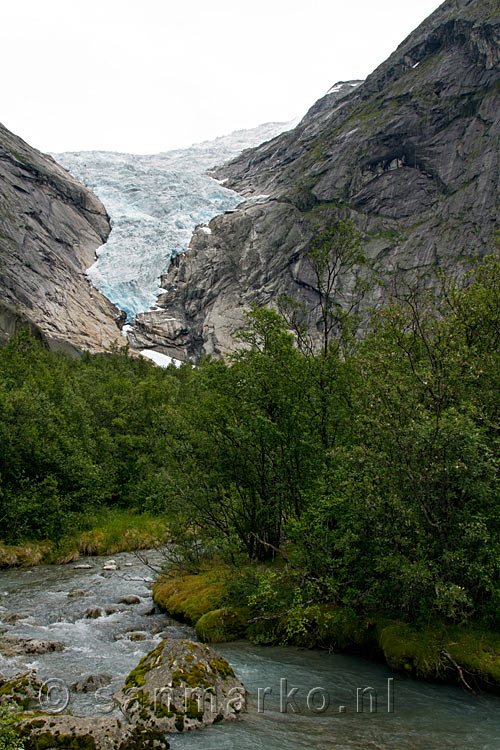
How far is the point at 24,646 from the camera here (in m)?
14.0

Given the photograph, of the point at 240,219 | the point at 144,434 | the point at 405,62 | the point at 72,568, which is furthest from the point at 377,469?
the point at 405,62

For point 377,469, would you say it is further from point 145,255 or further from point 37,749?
point 145,255

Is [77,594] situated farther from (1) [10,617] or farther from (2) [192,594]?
(2) [192,594]

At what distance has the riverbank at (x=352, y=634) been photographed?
11.7 meters

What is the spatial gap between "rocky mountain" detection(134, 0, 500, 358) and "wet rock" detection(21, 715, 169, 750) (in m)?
101

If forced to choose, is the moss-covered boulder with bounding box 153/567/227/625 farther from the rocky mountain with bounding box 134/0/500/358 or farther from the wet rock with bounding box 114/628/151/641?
the rocky mountain with bounding box 134/0/500/358

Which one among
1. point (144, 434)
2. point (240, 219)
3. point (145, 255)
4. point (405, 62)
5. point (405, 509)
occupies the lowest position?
point (405, 509)

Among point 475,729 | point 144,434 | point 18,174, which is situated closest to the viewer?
point 475,729

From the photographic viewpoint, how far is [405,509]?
39.7 ft

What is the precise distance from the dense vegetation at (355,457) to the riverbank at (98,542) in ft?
23.8

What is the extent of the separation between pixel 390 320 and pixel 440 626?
8.75m

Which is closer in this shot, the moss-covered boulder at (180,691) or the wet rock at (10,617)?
the moss-covered boulder at (180,691)
